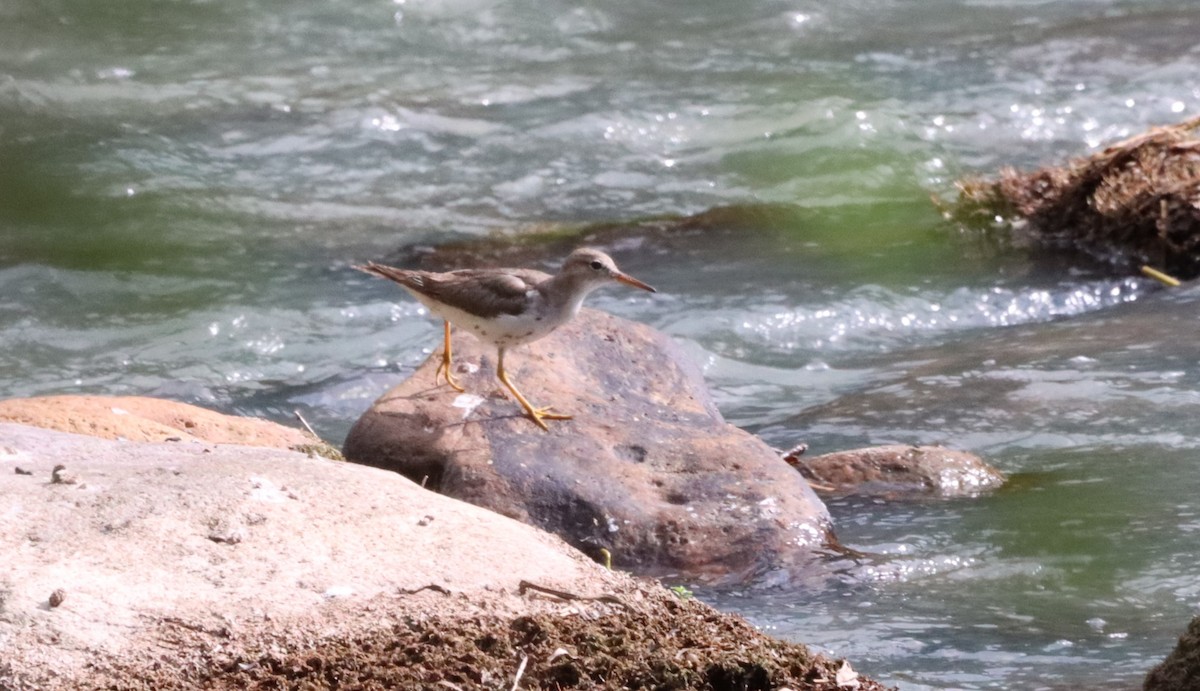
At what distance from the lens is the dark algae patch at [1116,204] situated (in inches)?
409

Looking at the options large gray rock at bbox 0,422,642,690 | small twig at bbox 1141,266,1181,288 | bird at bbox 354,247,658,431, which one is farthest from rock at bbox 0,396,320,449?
small twig at bbox 1141,266,1181,288

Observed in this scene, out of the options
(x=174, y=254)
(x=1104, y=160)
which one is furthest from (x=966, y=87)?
(x=174, y=254)

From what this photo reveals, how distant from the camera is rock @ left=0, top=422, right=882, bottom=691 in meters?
3.32

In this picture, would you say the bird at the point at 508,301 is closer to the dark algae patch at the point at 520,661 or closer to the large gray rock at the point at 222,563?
the large gray rock at the point at 222,563

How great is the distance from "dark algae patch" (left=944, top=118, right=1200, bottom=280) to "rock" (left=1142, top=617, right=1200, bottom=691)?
7277 millimetres

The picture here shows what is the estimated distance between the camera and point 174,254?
11070 millimetres

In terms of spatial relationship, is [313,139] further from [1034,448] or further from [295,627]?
[295,627]

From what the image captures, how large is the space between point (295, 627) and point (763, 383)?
5.68 meters

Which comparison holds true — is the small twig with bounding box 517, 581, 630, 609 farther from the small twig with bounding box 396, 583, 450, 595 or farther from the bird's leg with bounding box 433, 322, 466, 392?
the bird's leg with bounding box 433, 322, 466, 392

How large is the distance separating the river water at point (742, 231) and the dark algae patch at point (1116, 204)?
276mm

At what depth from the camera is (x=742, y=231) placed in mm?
11711

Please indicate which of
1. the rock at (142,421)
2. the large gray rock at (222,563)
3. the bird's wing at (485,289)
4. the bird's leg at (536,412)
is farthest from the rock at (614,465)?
the large gray rock at (222,563)

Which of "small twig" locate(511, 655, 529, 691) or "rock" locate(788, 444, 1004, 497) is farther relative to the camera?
"rock" locate(788, 444, 1004, 497)

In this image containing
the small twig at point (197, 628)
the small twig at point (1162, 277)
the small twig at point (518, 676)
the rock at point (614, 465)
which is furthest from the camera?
the small twig at point (1162, 277)
